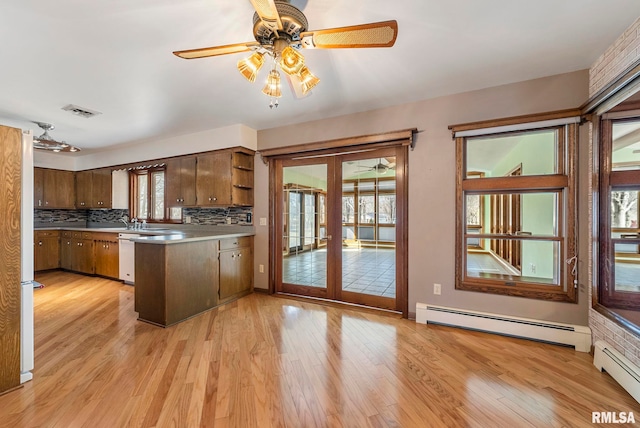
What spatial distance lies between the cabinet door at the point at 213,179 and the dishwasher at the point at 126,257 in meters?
1.43

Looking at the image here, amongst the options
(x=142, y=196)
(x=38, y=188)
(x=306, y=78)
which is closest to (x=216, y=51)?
(x=306, y=78)

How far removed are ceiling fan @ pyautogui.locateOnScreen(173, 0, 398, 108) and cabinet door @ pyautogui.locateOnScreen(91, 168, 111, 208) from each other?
4909 millimetres

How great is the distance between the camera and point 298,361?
212cm

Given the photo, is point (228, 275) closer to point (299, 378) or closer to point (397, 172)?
point (299, 378)

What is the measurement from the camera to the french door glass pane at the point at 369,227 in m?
3.22

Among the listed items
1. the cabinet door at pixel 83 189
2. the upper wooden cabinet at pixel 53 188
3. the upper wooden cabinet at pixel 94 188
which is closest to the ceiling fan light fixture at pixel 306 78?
the upper wooden cabinet at pixel 94 188

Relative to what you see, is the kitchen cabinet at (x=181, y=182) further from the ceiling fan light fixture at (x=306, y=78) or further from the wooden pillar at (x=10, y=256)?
the ceiling fan light fixture at (x=306, y=78)

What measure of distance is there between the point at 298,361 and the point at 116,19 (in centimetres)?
266

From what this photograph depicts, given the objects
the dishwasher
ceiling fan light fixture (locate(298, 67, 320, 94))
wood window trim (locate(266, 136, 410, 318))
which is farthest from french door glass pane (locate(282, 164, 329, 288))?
the dishwasher

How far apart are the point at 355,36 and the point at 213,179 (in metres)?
3.05

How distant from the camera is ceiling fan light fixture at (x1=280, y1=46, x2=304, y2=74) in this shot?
152cm

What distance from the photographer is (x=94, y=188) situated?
17.9ft

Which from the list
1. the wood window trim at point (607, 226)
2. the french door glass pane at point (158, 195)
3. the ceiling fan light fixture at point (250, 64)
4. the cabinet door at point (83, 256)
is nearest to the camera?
the ceiling fan light fixture at point (250, 64)

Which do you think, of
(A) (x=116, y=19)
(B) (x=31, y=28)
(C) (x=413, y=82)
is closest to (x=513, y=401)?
(C) (x=413, y=82)
